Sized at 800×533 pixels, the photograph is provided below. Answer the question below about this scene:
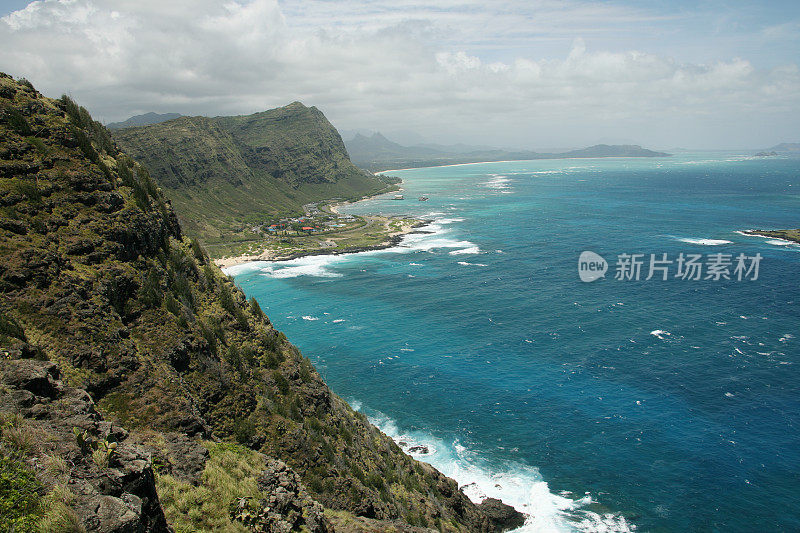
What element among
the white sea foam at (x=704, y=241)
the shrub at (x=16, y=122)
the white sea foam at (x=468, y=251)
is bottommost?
the white sea foam at (x=468, y=251)

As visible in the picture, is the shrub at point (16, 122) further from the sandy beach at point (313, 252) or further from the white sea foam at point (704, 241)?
the white sea foam at point (704, 241)

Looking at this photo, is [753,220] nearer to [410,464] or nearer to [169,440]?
[410,464]

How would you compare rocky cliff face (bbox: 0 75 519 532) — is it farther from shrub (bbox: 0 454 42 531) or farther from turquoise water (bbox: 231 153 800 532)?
turquoise water (bbox: 231 153 800 532)

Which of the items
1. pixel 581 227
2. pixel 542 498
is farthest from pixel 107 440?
pixel 581 227

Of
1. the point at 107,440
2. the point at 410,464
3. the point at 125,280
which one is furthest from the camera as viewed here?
the point at 410,464

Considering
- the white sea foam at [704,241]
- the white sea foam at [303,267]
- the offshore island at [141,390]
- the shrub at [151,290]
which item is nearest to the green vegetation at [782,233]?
the white sea foam at [704,241]

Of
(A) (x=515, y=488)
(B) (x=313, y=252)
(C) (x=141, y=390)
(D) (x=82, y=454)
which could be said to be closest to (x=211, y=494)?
(D) (x=82, y=454)
